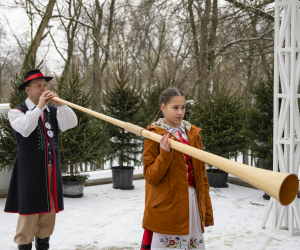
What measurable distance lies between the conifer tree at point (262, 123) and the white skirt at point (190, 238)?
4.75 m

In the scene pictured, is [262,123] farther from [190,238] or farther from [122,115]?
[190,238]

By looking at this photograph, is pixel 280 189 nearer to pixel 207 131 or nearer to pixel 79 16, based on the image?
pixel 207 131

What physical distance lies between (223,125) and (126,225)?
147 inches

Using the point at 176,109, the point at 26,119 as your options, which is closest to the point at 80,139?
the point at 26,119

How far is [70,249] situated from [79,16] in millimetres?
13118

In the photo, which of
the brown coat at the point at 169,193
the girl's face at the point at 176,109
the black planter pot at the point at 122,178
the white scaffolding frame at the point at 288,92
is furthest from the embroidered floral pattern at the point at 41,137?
the black planter pot at the point at 122,178

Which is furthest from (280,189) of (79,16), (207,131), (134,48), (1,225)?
(134,48)

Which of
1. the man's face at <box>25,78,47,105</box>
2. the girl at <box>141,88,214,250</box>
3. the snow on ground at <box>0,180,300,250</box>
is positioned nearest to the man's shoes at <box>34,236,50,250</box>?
the snow on ground at <box>0,180,300,250</box>

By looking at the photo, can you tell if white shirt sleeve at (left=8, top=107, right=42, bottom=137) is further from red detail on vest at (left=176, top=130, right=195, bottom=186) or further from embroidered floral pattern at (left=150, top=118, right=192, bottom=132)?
red detail on vest at (left=176, top=130, right=195, bottom=186)

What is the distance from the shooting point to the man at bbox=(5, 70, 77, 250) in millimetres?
3141

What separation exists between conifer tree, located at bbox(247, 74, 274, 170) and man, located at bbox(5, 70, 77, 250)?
15.9 ft

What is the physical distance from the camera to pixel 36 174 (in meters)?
3.17

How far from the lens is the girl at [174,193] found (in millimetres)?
2412

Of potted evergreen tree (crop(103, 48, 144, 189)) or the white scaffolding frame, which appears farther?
potted evergreen tree (crop(103, 48, 144, 189))
